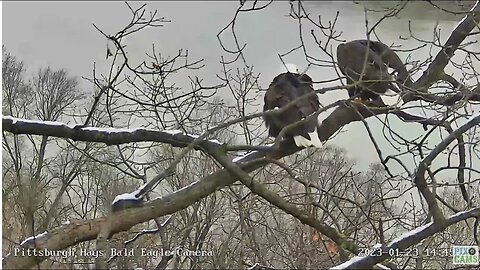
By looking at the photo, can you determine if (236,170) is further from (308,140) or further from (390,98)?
(390,98)

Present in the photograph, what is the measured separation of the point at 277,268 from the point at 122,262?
24.9 inches

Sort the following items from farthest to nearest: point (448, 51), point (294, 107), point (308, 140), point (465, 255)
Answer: point (448, 51)
point (465, 255)
point (308, 140)
point (294, 107)

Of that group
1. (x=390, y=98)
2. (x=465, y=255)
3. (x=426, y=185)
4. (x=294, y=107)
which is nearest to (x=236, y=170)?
(x=294, y=107)

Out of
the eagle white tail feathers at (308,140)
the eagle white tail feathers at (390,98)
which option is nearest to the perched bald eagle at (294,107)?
the eagle white tail feathers at (308,140)

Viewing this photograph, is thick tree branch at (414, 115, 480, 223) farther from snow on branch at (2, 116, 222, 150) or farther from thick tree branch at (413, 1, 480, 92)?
snow on branch at (2, 116, 222, 150)

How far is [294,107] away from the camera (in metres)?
1.64

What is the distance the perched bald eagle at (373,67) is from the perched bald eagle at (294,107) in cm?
11

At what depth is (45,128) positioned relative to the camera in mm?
1756

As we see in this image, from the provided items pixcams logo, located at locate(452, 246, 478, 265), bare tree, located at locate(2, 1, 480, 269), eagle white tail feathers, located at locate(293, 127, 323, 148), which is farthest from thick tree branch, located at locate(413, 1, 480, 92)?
pixcams logo, located at locate(452, 246, 478, 265)

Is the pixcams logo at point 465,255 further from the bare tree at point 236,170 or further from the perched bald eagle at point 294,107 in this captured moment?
the perched bald eagle at point 294,107

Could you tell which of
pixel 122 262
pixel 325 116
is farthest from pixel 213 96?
pixel 122 262

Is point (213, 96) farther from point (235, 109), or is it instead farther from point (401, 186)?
point (401, 186)

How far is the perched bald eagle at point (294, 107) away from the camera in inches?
64.7

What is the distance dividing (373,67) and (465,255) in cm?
63
